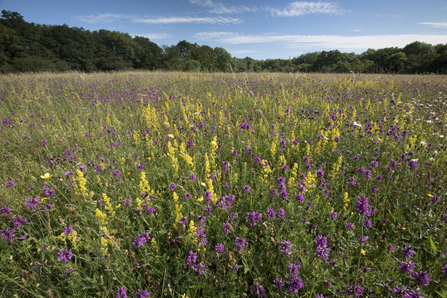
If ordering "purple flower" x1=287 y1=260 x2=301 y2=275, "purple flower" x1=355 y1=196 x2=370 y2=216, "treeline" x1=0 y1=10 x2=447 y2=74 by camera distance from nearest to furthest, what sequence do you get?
"purple flower" x1=355 y1=196 x2=370 y2=216 → "purple flower" x1=287 y1=260 x2=301 y2=275 → "treeline" x1=0 y1=10 x2=447 y2=74

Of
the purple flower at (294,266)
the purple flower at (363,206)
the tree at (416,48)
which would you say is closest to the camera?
the purple flower at (363,206)

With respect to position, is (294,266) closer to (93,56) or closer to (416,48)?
(93,56)

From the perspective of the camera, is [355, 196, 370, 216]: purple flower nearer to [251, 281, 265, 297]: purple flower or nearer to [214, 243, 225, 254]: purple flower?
[251, 281, 265, 297]: purple flower

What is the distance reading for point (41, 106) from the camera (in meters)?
5.39

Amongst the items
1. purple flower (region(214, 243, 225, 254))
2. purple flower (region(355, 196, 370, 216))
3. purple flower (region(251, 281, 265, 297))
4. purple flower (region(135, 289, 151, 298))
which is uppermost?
purple flower (region(355, 196, 370, 216))

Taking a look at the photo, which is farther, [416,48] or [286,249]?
[416,48]

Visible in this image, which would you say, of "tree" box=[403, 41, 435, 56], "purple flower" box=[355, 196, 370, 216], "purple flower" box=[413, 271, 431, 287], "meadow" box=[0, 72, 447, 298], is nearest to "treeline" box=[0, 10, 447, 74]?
"tree" box=[403, 41, 435, 56]

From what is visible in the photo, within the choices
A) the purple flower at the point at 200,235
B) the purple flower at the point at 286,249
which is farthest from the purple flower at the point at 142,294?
the purple flower at the point at 286,249

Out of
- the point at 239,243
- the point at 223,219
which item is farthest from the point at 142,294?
the point at 223,219

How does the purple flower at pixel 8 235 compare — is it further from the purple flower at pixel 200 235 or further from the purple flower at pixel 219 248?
the purple flower at pixel 219 248

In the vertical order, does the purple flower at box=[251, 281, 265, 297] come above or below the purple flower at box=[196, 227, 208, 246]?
below

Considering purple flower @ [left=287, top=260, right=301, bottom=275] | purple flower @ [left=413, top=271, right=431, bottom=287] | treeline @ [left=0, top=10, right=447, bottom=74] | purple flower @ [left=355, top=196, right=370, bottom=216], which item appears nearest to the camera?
purple flower @ [left=413, top=271, right=431, bottom=287]

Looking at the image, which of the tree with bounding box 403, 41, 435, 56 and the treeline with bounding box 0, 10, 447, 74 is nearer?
the treeline with bounding box 0, 10, 447, 74

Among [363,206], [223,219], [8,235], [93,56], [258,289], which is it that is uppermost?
[93,56]
